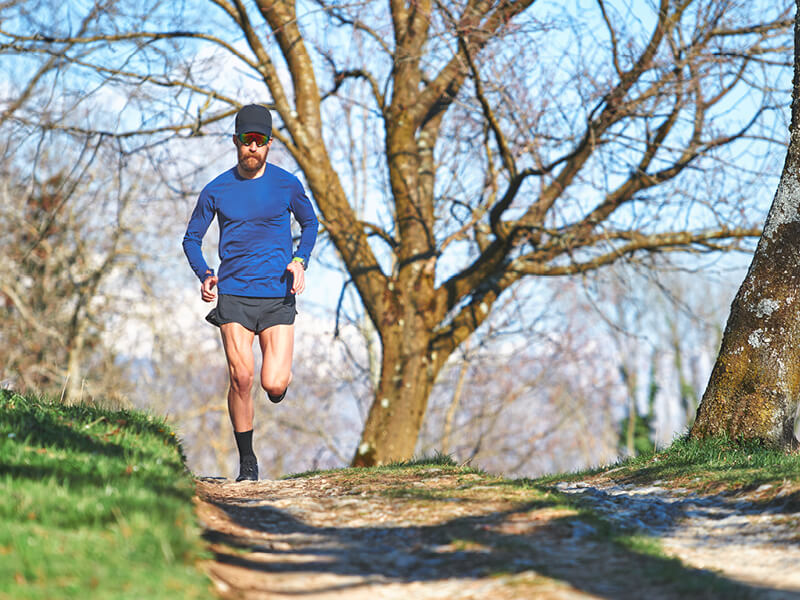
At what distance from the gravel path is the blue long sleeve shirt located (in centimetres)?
270

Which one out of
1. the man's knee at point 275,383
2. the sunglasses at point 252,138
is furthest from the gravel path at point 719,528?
the sunglasses at point 252,138

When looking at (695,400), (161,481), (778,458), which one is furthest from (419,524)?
(695,400)

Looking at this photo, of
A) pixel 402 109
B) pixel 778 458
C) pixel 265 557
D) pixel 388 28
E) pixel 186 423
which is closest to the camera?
pixel 265 557

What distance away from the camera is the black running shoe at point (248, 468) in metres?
6.22

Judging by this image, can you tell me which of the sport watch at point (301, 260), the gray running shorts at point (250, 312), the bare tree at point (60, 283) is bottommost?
the gray running shorts at point (250, 312)

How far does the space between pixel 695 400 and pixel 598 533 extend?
38881 millimetres

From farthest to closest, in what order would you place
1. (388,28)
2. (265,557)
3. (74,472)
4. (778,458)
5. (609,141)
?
(388,28) → (609,141) → (778,458) → (74,472) → (265,557)

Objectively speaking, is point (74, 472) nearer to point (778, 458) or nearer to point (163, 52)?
point (778, 458)

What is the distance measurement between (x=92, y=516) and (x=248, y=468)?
2985 mm

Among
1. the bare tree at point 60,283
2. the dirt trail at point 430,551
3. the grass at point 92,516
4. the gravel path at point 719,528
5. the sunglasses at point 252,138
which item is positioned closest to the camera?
the grass at point 92,516

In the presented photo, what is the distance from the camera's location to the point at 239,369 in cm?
596

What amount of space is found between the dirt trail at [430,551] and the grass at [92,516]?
0.84 feet

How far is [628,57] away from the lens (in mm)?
9664

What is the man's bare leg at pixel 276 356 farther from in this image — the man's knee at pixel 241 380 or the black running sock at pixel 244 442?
the black running sock at pixel 244 442
